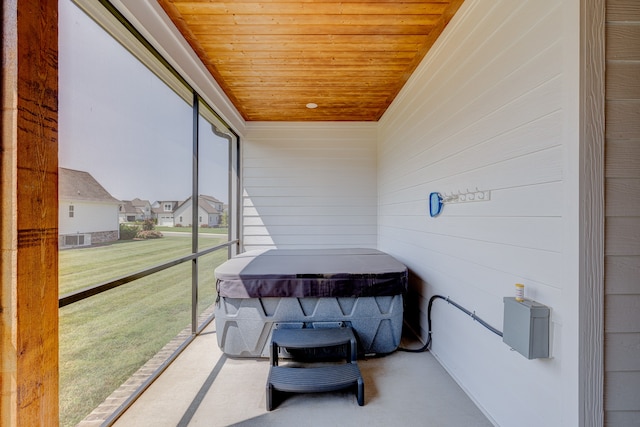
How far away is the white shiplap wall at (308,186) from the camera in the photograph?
15.6 ft

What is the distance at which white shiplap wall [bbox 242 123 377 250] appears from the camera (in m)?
4.77

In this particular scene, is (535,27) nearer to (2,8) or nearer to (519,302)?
(519,302)

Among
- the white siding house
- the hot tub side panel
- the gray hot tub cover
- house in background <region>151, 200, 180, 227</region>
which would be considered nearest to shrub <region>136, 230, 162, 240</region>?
house in background <region>151, 200, 180, 227</region>

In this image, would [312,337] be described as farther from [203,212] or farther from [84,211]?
[203,212]

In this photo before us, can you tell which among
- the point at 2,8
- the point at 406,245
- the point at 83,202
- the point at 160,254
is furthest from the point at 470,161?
the point at 160,254

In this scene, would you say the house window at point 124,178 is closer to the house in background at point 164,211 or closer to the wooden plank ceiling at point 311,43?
the house in background at point 164,211

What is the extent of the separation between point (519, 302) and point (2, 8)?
8.21ft

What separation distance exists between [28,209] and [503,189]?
7.67 ft

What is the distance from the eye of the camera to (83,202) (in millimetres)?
1931

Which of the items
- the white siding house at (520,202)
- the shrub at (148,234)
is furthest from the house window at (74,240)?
the white siding house at (520,202)

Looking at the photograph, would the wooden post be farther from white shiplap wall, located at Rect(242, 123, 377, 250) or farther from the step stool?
white shiplap wall, located at Rect(242, 123, 377, 250)

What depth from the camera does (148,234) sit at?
2.95 meters

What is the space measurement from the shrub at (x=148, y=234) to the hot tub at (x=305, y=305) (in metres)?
0.96

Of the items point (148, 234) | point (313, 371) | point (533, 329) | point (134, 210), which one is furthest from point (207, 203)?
point (533, 329)
